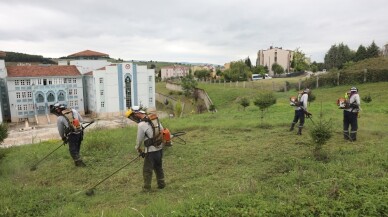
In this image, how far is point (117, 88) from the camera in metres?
48.5

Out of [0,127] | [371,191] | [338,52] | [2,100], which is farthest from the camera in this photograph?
[338,52]

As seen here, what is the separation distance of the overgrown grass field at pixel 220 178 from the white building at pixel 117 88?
36.3m

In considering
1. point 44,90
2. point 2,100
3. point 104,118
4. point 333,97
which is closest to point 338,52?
point 333,97

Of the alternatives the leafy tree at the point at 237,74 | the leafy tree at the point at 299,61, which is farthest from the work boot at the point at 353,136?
the leafy tree at the point at 299,61

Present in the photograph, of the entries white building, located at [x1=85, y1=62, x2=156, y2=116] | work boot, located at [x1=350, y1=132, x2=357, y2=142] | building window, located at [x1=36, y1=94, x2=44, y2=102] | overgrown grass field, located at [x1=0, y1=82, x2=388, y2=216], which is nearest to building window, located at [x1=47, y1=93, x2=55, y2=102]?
building window, located at [x1=36, y1=94, x2=44, y2=102]

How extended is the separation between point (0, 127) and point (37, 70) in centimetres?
3963

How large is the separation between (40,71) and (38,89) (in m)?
3.11

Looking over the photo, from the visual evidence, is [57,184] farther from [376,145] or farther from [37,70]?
[37,70]

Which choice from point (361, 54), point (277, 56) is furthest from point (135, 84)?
point (277, 56)

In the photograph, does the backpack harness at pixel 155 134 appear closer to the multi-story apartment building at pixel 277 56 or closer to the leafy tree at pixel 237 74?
the leafy tree at pixel 237 74

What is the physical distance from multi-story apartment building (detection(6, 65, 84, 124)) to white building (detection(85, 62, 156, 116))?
10.3ft

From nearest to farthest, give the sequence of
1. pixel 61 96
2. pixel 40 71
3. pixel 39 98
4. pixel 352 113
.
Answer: pixel 352 113 → pixel 39 98 → pixel 40 71 → pixel 61 96

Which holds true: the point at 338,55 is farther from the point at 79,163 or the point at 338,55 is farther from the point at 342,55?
the point at 79,163

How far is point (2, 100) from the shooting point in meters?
44.0
